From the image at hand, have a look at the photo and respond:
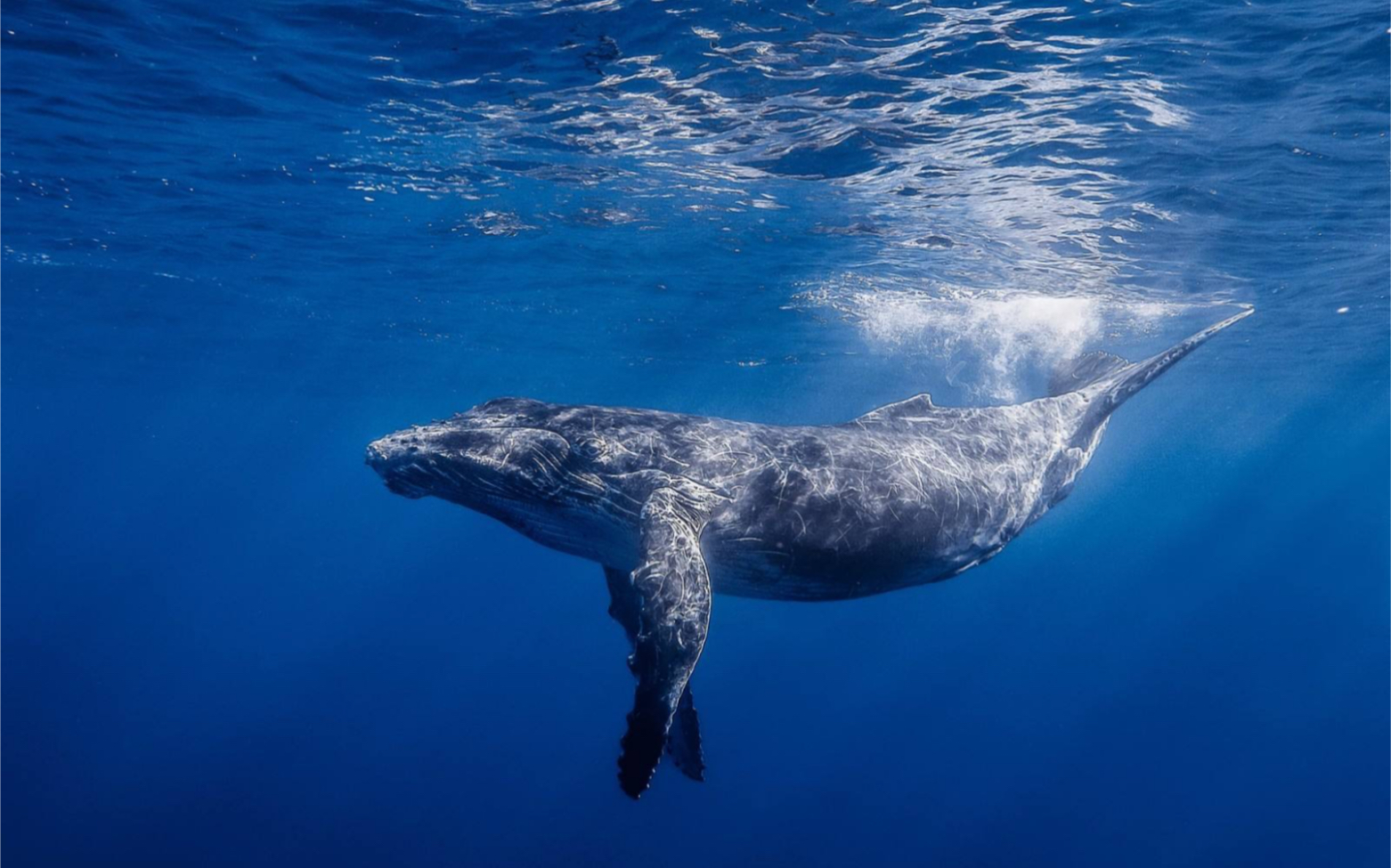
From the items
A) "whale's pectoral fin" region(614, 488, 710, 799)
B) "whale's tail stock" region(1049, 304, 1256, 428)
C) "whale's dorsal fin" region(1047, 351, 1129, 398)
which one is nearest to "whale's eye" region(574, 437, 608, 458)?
"whale's pectoral fin" region(614, 488, 710, 799)

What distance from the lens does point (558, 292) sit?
2870 cm

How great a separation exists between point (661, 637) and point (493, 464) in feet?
7.30

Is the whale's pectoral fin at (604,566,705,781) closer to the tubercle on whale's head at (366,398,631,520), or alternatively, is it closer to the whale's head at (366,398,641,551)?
the whale's head at (366,398,641,551)

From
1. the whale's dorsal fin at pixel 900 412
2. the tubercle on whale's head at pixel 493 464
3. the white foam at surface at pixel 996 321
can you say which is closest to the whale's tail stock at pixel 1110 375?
the whale's dorsal fin at pixel 900 412

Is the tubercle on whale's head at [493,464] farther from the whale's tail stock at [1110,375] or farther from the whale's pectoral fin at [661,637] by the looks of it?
the whale's tail stock at [1110,375]

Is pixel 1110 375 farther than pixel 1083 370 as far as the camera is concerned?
No

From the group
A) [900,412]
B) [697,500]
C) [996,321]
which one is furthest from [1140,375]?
[996,321]

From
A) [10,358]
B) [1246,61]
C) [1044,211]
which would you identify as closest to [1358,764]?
[1044,211]

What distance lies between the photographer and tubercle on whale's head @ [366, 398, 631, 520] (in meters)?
6.46

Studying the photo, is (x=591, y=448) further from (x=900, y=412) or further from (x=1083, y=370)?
(x=1083, y=370)

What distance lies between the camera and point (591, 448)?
686 cm

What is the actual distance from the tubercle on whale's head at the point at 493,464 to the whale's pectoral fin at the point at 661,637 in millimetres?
1038

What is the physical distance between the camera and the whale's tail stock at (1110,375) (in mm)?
9555

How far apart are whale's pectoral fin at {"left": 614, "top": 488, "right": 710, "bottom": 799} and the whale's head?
95 centimetres
